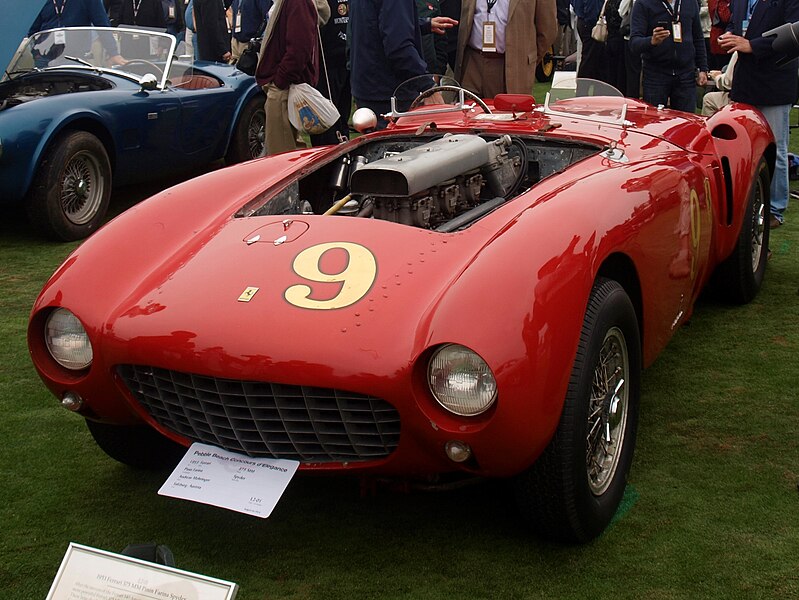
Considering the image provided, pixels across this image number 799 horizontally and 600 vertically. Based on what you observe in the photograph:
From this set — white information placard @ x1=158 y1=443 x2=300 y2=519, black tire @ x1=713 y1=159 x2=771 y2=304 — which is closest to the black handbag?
black tire @ x1=713 y1=159 x2=771 y2=304

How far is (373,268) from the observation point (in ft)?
8.46

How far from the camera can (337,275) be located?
2564 mm

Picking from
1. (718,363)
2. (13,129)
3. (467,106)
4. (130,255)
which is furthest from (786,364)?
(13,129)

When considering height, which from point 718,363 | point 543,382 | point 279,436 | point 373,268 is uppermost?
point 373,268

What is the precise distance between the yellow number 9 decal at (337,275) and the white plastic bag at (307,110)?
3.95 m

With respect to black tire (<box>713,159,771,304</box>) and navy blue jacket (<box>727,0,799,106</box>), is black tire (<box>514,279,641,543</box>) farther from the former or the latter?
navy blue jacket (<box>727,0,799,106</box>)

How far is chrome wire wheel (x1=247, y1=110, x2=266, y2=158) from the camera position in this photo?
8.28m

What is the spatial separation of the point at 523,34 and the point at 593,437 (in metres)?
4.89

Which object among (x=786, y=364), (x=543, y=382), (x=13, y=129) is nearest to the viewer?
(x=543, y=382)

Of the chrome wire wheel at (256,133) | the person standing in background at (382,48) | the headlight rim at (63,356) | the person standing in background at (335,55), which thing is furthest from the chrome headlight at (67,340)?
the chrome wire wheel at (256,133)

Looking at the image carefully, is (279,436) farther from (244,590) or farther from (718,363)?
(718,363)

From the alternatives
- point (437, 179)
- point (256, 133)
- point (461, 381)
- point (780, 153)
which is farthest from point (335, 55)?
point (461, 381)

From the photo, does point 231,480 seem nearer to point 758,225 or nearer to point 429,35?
point 758,225

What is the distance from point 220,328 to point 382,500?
0.83 meters
